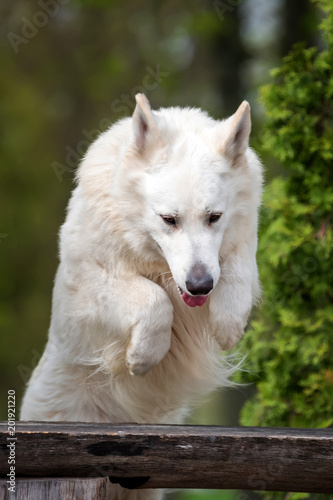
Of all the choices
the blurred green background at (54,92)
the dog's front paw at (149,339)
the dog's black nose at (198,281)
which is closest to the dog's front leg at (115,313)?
the dog's front paw at (149,339)

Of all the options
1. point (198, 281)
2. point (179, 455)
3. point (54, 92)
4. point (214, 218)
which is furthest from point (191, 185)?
point (54, 92)

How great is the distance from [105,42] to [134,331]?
975cm

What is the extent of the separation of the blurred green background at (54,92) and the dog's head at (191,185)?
8.21 m

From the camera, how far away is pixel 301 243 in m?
5.22

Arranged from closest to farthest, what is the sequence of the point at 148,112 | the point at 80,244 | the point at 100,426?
1. the point at 100,426
2. the point at 148,112
3. the point at 80,244

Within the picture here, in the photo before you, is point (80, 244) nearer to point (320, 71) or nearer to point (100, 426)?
point (100, 426)

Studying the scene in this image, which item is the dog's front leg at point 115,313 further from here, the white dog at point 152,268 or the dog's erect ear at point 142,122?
the dog's erect ear at point 142,122

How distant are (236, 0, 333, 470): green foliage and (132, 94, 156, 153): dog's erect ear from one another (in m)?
1.72

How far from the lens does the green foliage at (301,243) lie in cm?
516

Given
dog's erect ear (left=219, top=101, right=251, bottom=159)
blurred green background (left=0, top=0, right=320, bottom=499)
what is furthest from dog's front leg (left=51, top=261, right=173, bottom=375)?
blurred green background (left=0, top=0, right=320, bottom=499)

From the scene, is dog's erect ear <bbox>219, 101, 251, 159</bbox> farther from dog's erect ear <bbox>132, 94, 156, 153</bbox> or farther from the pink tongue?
the pink tongue

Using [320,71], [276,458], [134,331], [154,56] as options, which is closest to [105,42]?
[154,56]

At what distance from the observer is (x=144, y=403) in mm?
4324

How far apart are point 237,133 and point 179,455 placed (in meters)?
1.64
